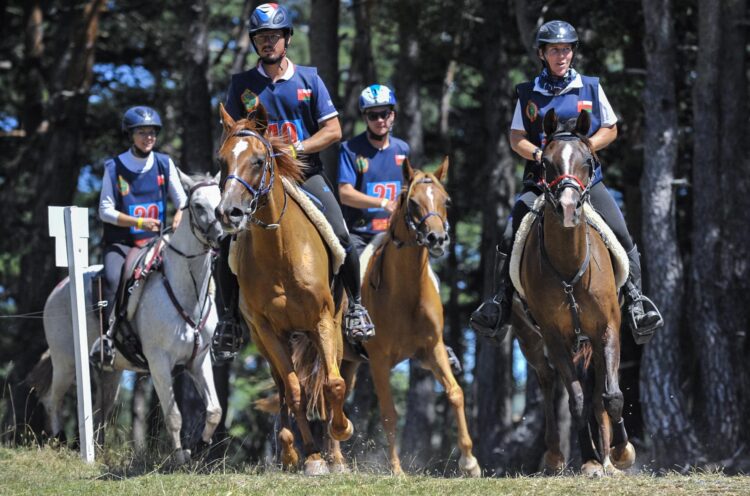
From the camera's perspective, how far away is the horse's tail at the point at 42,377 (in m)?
14.5

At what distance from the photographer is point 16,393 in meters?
19.8

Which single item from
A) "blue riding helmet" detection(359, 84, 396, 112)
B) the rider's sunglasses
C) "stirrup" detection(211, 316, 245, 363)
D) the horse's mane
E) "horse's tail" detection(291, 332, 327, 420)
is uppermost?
the rider's sunglasses

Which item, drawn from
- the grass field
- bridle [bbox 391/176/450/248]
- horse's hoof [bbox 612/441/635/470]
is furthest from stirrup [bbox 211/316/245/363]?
horse's hoof [bbox 612/441/635/470]

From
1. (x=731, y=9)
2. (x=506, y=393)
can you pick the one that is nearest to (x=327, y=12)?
(x=731, y=9)

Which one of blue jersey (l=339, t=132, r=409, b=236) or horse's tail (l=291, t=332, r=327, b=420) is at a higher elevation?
blue jersey (l=339, t=132, r=409, b=236)

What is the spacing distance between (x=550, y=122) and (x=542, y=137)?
0.94m

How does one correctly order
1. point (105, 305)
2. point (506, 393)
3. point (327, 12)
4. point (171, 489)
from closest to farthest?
point (171, 489) → point (105, 305) → point (327, 12) → point (506, 393)

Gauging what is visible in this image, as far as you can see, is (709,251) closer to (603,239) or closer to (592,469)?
(603,239)

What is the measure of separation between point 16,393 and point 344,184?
951 cm

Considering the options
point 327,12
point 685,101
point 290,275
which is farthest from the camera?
point 685,101

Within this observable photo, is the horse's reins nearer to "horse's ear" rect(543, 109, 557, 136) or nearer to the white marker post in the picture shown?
"horse's ear" rect(543, 109, 557, 136)

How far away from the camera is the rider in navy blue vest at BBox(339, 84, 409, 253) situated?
1291 centimetres

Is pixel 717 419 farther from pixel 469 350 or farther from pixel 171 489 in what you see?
pixel 469 350

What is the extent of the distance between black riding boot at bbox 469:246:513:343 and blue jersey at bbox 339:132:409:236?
2466 millimetres
